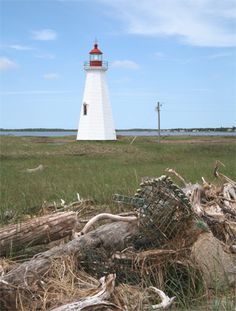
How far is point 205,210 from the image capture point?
7.08 metres

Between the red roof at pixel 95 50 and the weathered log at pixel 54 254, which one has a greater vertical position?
the red roof at pixel 95 50

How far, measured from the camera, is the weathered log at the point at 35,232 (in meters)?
6.20

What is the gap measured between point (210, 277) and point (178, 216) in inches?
32.0

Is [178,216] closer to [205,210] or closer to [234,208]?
[205,210]

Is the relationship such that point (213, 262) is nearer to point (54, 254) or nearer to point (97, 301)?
point (97, 301)

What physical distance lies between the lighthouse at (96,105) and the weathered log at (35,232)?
40229mm

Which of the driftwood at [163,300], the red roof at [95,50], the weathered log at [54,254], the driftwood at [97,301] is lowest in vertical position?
the driftwood at [163,300]

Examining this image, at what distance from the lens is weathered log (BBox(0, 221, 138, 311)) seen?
5.20 meters

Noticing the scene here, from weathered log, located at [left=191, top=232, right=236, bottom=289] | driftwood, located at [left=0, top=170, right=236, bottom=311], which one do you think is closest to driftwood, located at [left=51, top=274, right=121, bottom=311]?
driftwood, located at [left=0, top=170, right=236, bottom=311]

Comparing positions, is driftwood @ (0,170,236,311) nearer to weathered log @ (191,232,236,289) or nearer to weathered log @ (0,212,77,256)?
weathered log @ (191,232,236,289)

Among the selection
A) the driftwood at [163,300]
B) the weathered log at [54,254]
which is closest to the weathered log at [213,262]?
the driftwood at [163,300]

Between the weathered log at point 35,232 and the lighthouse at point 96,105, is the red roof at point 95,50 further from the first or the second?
the weathered log at point 35,232

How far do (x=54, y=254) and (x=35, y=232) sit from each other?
0.53 metres

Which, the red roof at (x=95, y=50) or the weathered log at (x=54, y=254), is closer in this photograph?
the weathered log at (x=54, y=254)
